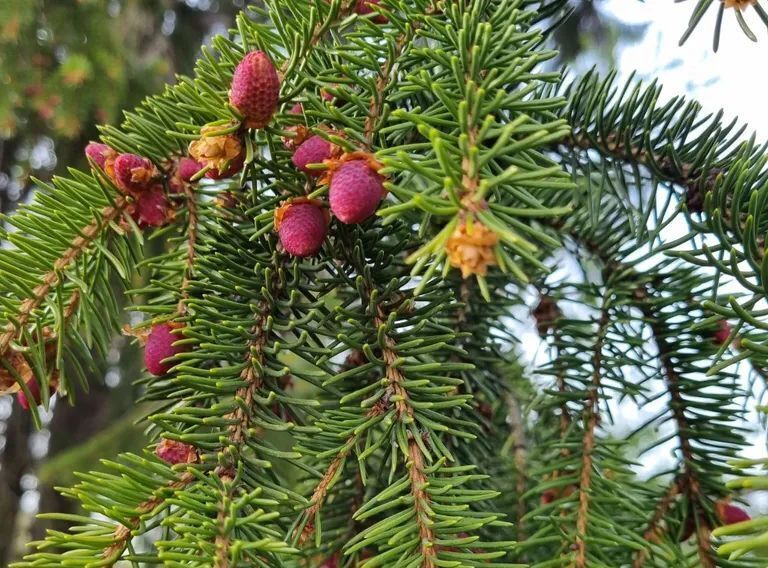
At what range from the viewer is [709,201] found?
0.47m

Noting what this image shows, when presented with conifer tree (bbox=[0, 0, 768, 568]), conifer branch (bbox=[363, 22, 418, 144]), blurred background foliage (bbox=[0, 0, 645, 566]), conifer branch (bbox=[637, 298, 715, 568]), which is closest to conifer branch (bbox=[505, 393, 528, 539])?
conifer tree (bbox=[0, 0, 768, 568])

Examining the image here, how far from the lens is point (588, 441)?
55cm

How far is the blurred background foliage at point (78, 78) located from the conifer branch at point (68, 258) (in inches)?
38.5

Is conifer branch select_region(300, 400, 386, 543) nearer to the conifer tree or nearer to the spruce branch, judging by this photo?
the conifer tree

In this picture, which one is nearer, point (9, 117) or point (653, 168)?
point (653, 168)

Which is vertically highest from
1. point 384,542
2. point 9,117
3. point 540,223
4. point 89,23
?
point 89,23

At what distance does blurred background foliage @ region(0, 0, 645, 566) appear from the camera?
1.58 metres

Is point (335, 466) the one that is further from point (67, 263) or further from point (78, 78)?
point (78, 78)

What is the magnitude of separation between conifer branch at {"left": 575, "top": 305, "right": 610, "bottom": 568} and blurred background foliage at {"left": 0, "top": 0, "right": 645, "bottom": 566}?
90cm

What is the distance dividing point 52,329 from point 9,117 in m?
1.38

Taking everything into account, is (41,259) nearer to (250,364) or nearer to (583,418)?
(250,364)

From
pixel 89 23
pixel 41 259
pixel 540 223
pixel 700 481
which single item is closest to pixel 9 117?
pixel 89 23

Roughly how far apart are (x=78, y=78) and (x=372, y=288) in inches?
56.5

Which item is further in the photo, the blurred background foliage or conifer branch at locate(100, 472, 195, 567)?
the blurred background foliage
